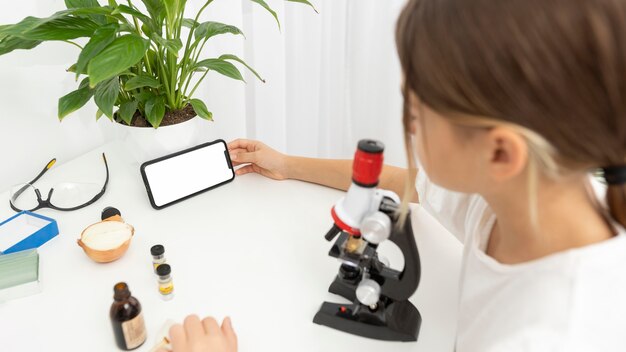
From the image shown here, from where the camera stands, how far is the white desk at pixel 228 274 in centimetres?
69

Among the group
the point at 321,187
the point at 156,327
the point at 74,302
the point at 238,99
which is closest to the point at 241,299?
the point at 156,327

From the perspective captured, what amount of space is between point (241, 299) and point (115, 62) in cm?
44

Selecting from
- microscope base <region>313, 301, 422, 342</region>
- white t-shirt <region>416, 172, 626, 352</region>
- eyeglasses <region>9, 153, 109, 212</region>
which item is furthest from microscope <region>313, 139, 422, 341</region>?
eyeglasses <region>9, 153, 109, 212</region>

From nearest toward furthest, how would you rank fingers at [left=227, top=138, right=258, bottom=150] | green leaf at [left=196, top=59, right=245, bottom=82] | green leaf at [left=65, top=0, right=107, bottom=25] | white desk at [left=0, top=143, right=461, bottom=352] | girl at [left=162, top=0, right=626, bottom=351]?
girl at [left=162, top=0, right=626, bottom=351]
white desk at [left=0, top=143, right=461, bottom=352]
green leaf at [left=65, top=0, right=107, bottom=25]
green leaf at [left=196, top=59, right=245, bottom=82]
fingers at [left=227, top=138, right=258, bottom=150]

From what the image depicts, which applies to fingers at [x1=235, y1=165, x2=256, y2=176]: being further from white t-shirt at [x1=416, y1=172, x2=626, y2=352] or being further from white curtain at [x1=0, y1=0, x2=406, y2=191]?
white t-shirt at [x1=416, y1=172, x2=626, y2=352]

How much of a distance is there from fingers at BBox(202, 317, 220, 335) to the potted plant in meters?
0.41

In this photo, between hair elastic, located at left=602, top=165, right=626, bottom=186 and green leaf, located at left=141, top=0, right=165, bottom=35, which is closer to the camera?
hair elastic, located at left=602, top=165, right=626, bottom=186

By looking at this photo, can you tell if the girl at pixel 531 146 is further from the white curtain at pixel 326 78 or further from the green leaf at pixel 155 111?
the white curtain at pixel 326 78

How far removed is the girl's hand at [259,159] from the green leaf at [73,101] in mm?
330

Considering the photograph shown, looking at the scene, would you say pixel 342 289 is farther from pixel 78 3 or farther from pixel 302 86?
pixel 302 86

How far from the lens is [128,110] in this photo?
958 mm

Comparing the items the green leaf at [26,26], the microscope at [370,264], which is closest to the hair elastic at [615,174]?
the microscope at [370,264]

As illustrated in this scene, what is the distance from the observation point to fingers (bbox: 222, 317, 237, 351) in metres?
0.65

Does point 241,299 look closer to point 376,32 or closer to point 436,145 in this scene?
point 436,145
